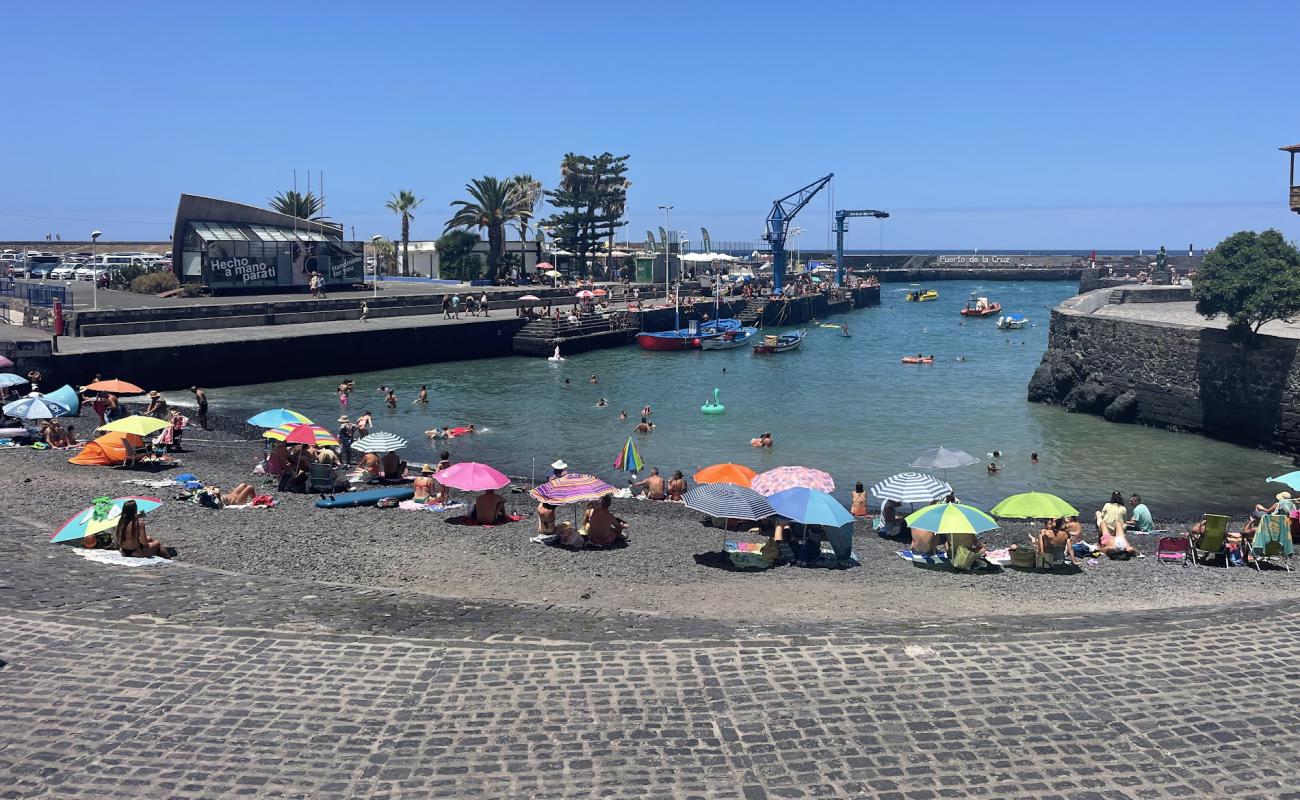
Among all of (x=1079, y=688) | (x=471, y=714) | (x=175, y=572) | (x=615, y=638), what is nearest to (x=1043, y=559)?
(x=1079, y=688)

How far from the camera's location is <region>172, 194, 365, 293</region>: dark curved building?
5119 centimetres

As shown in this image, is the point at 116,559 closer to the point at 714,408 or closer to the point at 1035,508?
the point at 1035,508

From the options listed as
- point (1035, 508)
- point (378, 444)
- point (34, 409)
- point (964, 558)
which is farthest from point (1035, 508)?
point (34, 409)

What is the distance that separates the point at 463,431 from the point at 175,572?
59.9 ft

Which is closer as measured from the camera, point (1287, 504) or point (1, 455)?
point (1287, 504)

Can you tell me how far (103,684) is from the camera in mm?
9078

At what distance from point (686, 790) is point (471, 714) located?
211 cm

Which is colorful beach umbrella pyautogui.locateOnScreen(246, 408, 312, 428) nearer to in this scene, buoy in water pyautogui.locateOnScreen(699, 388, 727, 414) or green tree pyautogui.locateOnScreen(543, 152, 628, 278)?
buoy in water pyautogui.locateOnScreen(699, 388, 727, 414)

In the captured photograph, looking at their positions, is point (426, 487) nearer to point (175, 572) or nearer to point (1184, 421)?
point (175, 572)

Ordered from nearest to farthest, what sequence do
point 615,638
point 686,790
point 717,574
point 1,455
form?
point 686,790 → point 615,638 → point 717,574 → point 1,455

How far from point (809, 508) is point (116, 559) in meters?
9.18

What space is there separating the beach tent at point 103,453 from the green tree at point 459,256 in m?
52.2

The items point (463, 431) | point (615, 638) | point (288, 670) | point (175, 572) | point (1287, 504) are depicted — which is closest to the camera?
point (288, 670)

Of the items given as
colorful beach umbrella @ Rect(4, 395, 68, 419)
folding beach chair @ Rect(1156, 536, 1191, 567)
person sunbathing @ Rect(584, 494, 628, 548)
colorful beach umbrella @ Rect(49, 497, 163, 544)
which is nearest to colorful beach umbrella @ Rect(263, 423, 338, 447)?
colorful beach umbrella @ Rect(4, 395, 68, 419)
